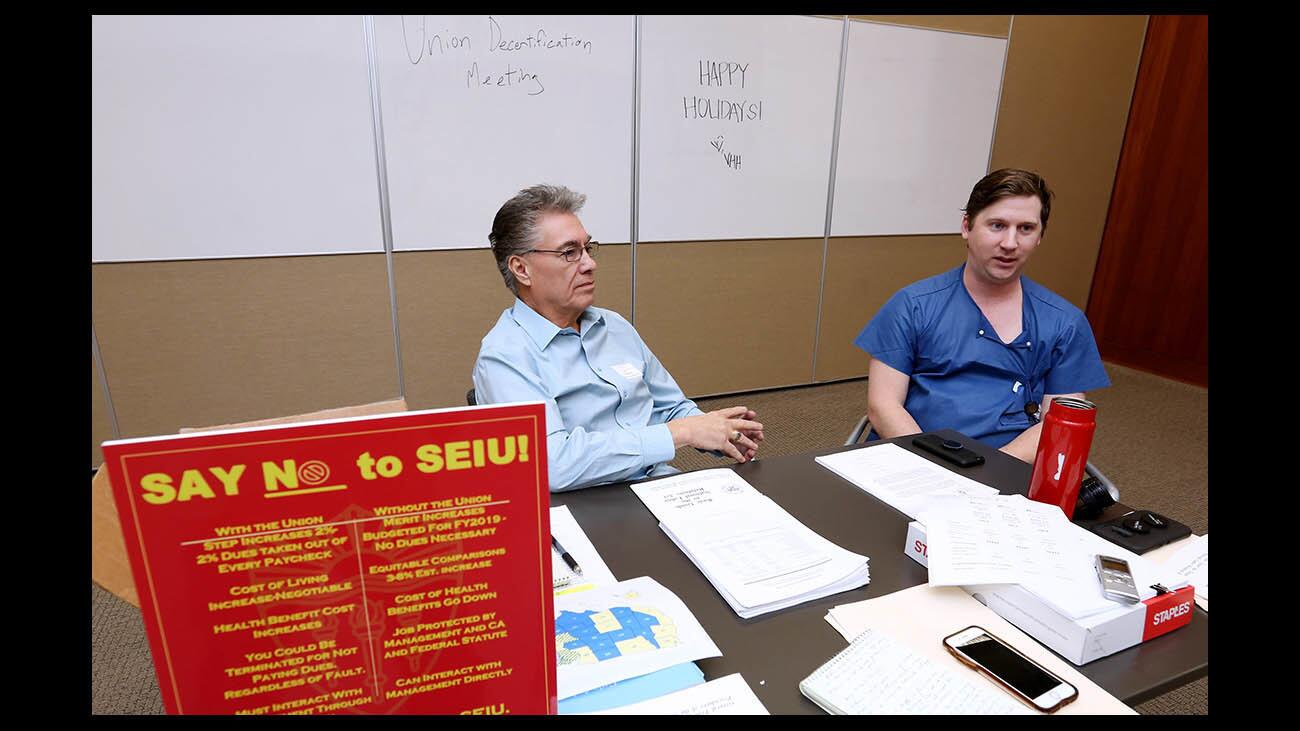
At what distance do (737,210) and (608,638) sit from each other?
2852mm

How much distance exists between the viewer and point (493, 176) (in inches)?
111

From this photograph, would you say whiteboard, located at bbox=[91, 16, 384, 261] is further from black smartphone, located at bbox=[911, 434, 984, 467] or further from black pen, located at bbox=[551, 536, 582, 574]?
black smartphone, located at bbox=[911, 434, 984, 467]

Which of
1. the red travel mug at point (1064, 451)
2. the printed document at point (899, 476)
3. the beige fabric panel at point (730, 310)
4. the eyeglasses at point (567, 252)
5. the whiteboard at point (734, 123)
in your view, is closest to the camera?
the red travel mug at point (1064, 451)

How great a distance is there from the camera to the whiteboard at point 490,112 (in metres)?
2.61

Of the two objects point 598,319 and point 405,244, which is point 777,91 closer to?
point 405,244

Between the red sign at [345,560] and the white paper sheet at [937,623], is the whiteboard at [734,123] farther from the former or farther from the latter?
the red sign at [345,560]

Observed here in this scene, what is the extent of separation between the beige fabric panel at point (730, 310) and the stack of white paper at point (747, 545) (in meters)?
2.16

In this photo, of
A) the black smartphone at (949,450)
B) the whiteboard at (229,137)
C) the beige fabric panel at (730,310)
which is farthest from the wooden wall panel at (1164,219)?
the whiteboard at (229,137)

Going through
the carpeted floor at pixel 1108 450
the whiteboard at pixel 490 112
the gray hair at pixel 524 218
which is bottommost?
the carpeted floor at pixel 1108 450

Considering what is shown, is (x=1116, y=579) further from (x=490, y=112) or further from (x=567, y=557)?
(x=490, y=112)

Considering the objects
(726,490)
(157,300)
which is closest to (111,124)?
(157,300)

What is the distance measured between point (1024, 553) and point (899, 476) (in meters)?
0.36

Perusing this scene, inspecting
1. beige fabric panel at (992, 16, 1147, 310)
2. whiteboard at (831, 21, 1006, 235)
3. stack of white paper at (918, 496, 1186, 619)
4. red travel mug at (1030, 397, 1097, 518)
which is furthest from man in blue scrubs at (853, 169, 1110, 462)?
beige fabric panel at (992, 16, 1147, 310)

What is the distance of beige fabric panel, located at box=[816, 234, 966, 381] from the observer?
3705 millimetres
